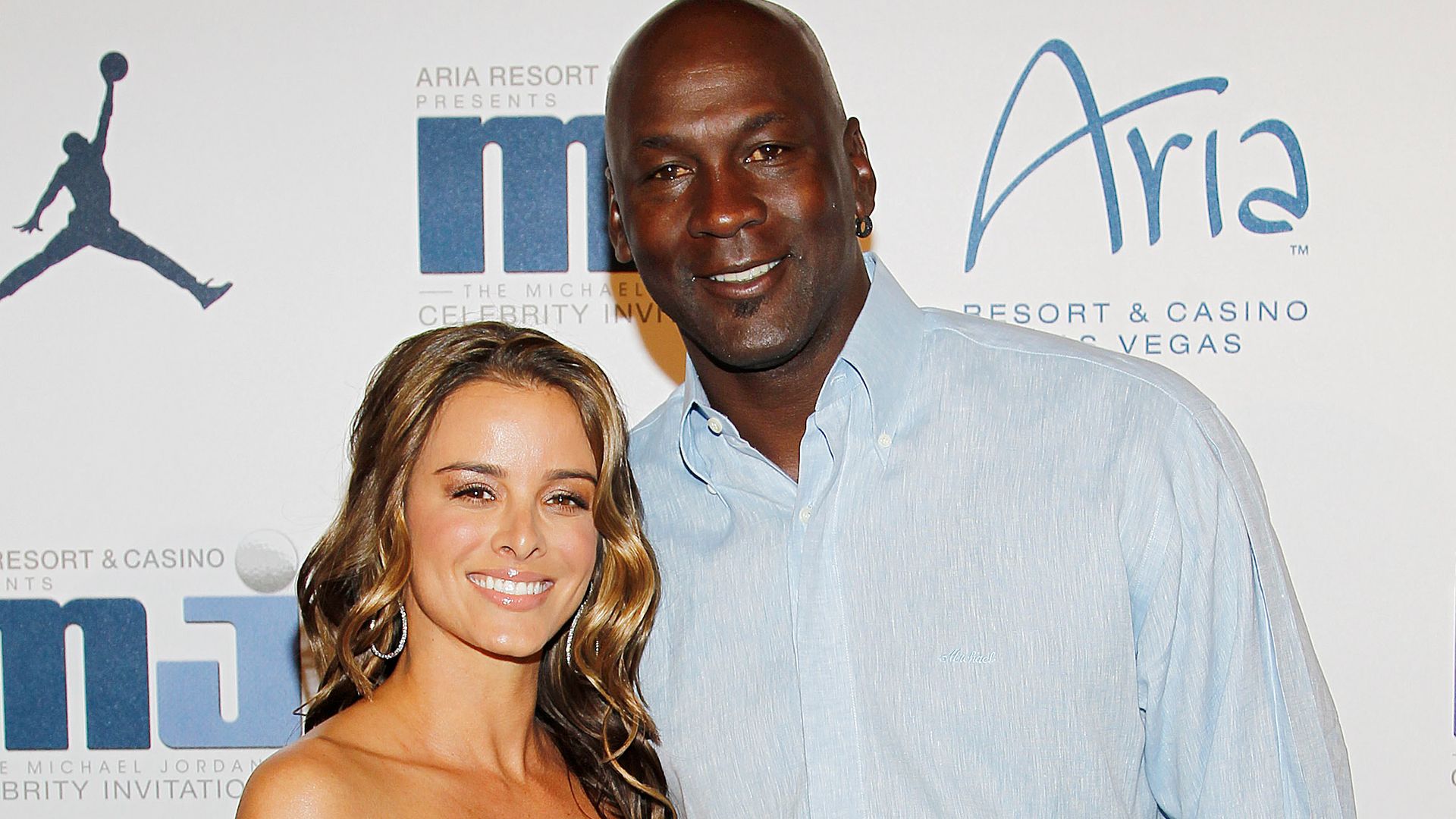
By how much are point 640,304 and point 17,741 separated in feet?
4.86

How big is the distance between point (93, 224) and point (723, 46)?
4.89 feet

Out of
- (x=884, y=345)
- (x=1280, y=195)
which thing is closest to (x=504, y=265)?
(x=884, y=345)

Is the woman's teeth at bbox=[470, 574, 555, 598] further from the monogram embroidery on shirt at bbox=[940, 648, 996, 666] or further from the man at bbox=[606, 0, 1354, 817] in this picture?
the monogram embroidery on shirt at bbox=[940, 648, 996, 666]

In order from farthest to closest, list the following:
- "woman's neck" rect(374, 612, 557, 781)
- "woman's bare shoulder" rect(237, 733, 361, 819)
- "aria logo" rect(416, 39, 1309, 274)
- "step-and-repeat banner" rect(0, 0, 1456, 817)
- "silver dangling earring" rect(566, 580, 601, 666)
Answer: "aria logo" rect(416, 39, 1309, 274) < "step-and-repeat banner" rect(0, 0, 1456, 817) < "silver dangling earring" rect(566, 580, 601, 666) < "woman's neck" rect(374, 612, 557, 781) < "woman's bare shoulder" rect(237, 733, 361, 819)

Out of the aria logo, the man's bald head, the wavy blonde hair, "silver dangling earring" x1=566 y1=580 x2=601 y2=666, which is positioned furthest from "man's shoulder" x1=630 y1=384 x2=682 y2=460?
the aria logo

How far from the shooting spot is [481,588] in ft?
5.26

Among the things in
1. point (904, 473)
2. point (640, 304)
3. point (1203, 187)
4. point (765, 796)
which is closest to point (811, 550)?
point (904, 473)

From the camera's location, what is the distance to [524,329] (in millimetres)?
1724

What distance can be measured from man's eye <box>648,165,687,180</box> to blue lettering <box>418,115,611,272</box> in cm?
79

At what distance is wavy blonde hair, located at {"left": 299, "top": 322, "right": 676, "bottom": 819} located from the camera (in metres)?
1.67

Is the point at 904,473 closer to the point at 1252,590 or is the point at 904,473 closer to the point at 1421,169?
the point at 1252,590

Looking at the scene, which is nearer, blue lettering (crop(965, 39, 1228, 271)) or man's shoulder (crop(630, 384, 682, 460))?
man's shoulder (crop(630, 384, 682, 460))

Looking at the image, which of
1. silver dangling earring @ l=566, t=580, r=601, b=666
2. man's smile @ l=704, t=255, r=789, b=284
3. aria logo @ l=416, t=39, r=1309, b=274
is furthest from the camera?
aria logo @ l=416, t=39, r=1309, b=274

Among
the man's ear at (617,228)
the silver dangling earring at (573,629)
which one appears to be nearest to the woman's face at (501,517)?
the silver dangling earring at (573,629)
